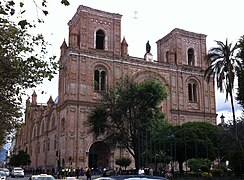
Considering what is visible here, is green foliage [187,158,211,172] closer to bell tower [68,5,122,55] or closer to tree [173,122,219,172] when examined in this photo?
tree [173,122,219,172]

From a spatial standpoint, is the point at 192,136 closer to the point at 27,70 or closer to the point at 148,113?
the point at 148,113

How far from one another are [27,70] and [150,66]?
4026 cm

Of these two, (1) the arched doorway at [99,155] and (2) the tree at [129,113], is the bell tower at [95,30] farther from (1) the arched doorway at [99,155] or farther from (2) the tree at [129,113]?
(2) the tree at [129,113]

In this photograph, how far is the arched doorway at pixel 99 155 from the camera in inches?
1892

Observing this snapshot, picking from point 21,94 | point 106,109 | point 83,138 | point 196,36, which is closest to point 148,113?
point 106,109

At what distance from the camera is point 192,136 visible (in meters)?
41.3

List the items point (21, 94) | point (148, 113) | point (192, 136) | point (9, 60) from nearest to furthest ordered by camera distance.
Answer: point (9, 60) < point (21, 94) < point (148, 113) < point (192, 136)

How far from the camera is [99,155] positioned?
4916 cm

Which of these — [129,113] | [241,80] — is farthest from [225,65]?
[129,113]

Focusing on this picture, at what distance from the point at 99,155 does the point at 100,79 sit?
32.9 ft

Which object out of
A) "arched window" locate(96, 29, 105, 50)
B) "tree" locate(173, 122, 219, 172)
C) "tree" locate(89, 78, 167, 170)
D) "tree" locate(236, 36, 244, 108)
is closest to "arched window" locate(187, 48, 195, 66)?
"arched window" locate(96, 29, 105, 50)

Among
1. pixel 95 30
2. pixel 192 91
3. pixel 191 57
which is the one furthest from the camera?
pixel 191 57

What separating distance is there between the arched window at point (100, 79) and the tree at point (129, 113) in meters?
11.4

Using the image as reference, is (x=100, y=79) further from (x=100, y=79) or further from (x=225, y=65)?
(x=225, y=65)
